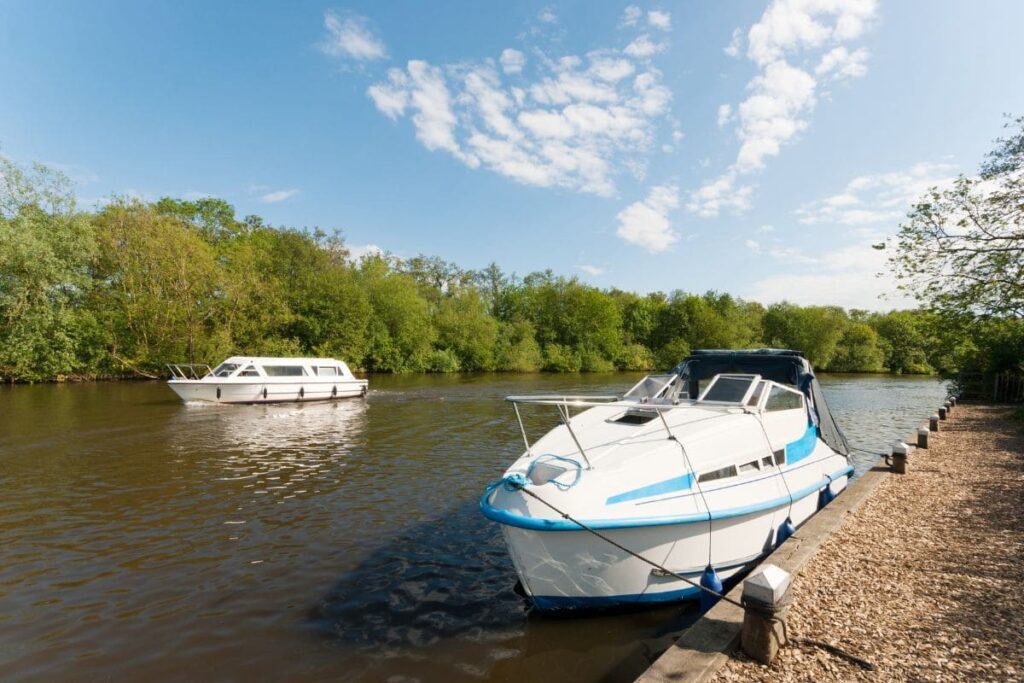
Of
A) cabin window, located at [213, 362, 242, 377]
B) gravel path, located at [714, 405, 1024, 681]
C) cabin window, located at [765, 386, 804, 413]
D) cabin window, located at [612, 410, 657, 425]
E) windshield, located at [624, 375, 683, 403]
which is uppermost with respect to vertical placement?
cabin window, located at [213, 362, 242, 377]

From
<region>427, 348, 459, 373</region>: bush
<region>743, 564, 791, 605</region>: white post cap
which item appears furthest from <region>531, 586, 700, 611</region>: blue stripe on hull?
<region>427, 348, 459, 373</region>: bush

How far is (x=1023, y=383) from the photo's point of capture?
2172 centimetres

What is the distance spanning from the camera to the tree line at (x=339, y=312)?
29109mm

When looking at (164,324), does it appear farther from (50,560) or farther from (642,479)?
(642,479)

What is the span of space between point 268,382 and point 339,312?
24308 mm

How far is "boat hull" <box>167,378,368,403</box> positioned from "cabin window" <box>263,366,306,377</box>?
800 millimetres

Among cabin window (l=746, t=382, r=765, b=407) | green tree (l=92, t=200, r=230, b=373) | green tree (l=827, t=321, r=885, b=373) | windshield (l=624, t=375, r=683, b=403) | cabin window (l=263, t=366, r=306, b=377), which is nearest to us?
cabin window (l=746, t=382, r=765, b=407)

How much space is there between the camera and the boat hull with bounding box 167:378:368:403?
23.1 metres

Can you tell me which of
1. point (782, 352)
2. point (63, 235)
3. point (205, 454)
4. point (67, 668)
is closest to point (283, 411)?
point (205, 454)

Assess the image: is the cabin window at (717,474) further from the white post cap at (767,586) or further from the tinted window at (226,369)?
the tinted window at (226,369)

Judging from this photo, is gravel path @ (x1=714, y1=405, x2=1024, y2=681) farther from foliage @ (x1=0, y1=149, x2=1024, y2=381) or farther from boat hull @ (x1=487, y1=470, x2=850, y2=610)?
foliage @ (x1=0, y1=149, x2=1024, y2=381)

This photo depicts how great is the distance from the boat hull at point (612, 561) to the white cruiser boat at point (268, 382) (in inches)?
862

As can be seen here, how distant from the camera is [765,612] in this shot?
3.96 meters

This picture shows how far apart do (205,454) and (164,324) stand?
28.5 metres
